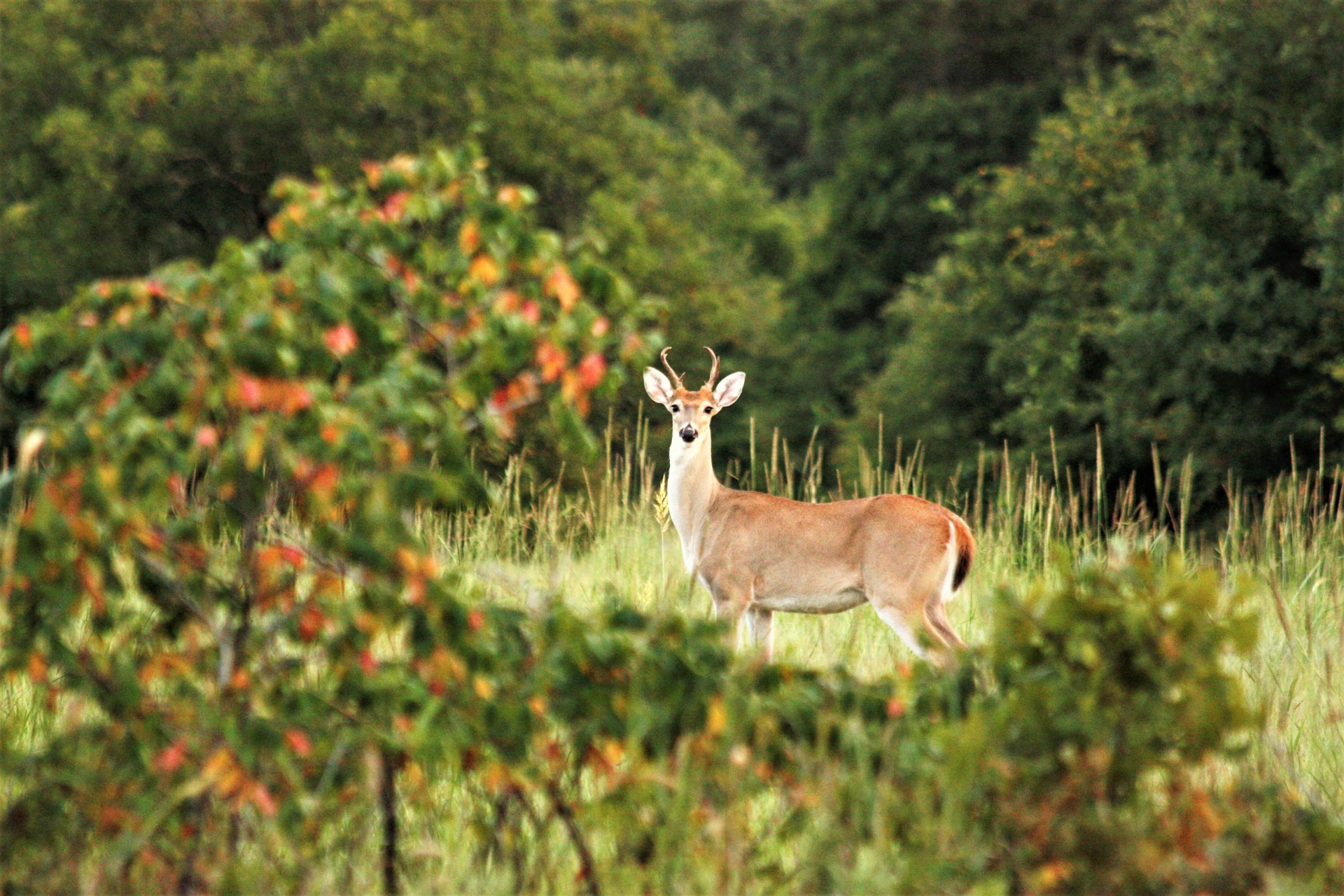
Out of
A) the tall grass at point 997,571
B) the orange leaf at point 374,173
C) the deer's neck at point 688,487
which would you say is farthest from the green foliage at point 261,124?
the orange leaf at point 374,173

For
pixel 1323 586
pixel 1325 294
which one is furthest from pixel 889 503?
pixel 1325 294

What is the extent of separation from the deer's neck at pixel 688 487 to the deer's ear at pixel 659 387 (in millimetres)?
240

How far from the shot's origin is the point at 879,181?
2602cm

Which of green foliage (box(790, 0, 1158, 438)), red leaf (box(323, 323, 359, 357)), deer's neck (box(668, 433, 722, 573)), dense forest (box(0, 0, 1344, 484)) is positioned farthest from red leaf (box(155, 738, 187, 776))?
green foliage (box(790, 0, 1158, 438))

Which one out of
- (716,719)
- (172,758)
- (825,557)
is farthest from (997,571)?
(172,758)

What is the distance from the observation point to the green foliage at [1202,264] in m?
14.8

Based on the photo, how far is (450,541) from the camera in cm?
780

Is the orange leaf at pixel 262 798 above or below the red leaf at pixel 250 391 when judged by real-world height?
below

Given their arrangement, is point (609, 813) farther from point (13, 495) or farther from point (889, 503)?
point (889, 503)

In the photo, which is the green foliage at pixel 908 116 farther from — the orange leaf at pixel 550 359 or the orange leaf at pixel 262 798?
the orange leaf at pixel 262 798

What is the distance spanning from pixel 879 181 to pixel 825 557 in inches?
780

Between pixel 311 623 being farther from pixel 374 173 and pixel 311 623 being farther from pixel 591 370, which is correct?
pixel 374 173

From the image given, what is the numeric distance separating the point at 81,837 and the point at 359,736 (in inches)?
32.5

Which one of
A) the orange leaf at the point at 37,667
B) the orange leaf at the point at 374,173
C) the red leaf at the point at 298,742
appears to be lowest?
the red leaf at the point at 298,742
